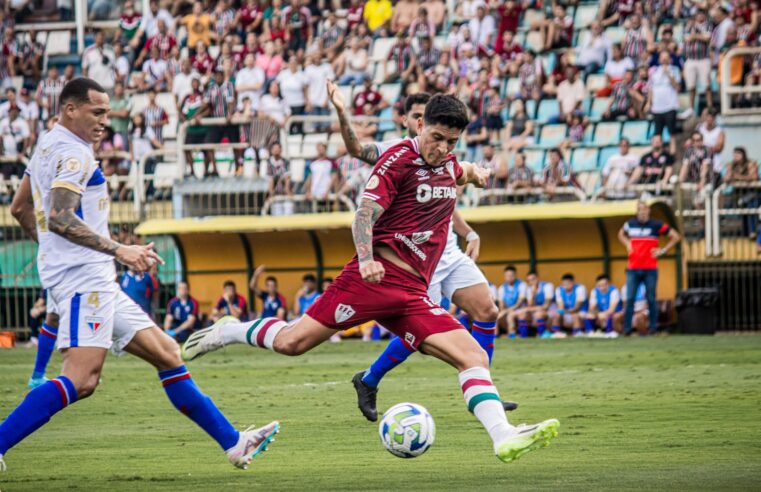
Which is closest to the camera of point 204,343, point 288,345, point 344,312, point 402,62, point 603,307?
point 344,312

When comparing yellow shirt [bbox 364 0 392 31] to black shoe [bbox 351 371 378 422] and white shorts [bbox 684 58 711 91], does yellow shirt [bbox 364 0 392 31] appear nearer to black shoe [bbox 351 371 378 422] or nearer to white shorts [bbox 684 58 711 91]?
white shorts [bbox 684 58 711 91]

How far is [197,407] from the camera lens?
8.08 metres

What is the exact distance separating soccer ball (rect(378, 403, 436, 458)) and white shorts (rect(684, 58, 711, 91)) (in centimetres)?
1852

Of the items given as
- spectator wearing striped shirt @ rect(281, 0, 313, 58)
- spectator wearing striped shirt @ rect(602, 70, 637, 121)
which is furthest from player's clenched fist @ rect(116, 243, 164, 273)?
spectator wearing striped shirt @ rect(281, 0, 313, 58)

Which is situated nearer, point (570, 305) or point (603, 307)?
point (603, 307)

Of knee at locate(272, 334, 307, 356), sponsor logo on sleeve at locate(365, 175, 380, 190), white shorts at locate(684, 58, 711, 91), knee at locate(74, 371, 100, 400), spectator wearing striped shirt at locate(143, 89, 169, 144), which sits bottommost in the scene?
knee at locate(74, 371, 100, 400)

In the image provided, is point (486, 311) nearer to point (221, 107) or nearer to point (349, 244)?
point (349, 244)

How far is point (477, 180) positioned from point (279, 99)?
1901cm

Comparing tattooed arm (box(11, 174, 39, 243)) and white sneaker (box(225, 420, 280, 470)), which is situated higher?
tattooed arm (box(11, 174, 39, 243))

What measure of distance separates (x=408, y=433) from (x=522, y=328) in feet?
50.7

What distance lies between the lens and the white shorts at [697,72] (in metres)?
25.2

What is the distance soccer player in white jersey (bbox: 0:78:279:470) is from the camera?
→ 766cm

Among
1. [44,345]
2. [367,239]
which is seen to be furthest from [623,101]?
[367,239]

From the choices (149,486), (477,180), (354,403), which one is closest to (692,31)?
(354,403)
